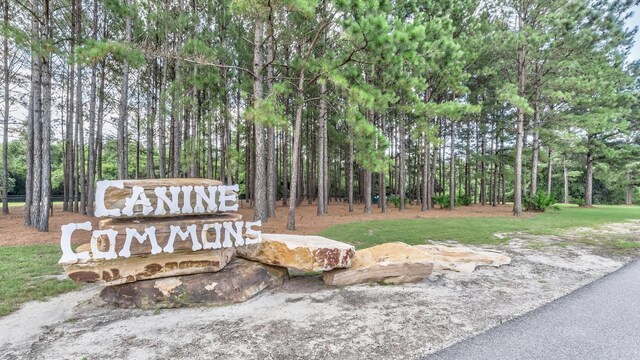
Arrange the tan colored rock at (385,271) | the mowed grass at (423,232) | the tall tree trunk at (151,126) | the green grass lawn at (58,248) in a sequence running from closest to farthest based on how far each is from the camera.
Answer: the green grass lawn at (58,248) → the tan colored rock at (385,271) → the mowed grass at (423,232) → the tall tree trunk at (151,126)

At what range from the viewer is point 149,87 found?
13445 mm

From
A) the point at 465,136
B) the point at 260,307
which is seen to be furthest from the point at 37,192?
the point at 465,136

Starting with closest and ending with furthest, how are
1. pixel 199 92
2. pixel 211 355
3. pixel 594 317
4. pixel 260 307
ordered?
pixel 211 355 → pixel 594 317 → pixel 260 307 → pixel 199 92

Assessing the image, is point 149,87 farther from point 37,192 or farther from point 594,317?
point 594,317

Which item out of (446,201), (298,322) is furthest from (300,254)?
(446,201)

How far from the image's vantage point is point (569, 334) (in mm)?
2547

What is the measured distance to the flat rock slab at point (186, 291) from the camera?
3.15m

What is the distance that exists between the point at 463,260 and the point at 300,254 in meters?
2.89

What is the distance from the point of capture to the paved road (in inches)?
89.0

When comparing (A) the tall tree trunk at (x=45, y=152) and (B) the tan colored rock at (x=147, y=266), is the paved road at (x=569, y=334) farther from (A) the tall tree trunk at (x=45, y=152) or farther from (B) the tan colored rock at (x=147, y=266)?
(A) the tall tree trunk at (x=45, y=152)

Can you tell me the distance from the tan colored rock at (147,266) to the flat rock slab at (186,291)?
0.08 meters

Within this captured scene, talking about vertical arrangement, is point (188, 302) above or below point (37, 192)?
below

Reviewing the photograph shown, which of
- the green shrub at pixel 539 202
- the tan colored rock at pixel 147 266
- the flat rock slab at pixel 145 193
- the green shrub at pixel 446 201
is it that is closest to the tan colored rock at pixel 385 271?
the tan colored rock at pixel 147 266

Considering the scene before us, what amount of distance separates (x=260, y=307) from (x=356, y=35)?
17.2 feet
